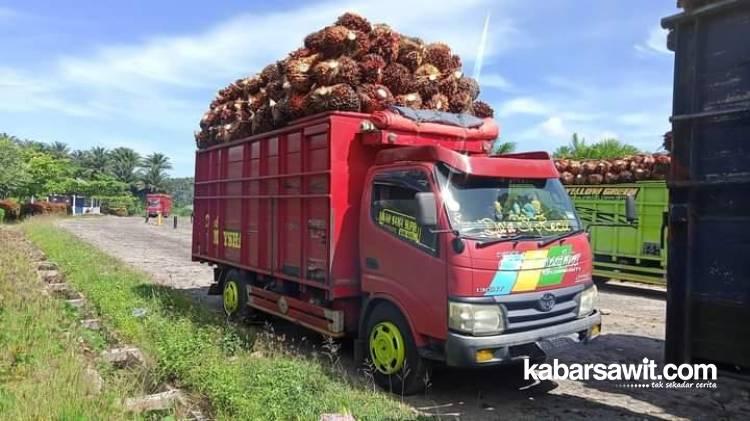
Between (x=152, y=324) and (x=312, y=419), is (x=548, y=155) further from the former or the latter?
(x=152, y=324)


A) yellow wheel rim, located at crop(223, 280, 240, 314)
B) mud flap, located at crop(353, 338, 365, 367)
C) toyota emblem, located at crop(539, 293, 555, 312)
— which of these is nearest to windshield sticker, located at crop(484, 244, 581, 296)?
toyota emblem, located at crop(539, 293, 555, 312)

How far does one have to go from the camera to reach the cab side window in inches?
214

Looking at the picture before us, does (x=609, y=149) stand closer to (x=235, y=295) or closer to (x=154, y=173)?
(x=235, y=295)

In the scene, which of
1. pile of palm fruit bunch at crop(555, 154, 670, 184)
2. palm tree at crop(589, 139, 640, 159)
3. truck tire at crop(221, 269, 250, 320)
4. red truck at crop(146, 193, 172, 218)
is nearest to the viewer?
truck tire at crop(221, 269, 250, 320)

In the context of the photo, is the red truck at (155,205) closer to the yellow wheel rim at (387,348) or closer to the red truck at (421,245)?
the red truck at (421,245)

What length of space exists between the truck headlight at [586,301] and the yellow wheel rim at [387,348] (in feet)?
5.84

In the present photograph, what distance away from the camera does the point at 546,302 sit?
5.29 meters

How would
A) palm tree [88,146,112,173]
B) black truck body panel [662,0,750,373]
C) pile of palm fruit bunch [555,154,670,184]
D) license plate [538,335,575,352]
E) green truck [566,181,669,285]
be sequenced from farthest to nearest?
palm tree [88,146,112,173] < pile of palm fruit bunch [555,154,670,184] < green truck [566,181,669,285] < license plate [538,335,575,352] < black truck body panel [662,0,750,373]

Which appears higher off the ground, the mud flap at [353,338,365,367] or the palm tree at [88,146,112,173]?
the palm tree at [88,146,112,173]

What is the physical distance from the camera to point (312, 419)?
14.6 feet

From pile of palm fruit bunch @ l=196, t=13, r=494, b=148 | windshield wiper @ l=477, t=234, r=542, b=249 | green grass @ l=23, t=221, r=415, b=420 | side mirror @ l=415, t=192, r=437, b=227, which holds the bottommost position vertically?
green grass @ l=23, t=221, r=415, b=420

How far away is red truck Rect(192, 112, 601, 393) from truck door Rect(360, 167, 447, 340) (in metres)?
0.01

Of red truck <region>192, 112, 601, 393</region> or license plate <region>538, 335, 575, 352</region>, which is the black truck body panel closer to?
license plate <region>538, 335, 575, 352</region>

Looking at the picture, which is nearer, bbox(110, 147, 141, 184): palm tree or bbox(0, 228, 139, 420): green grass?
bbox(0, 228, 139, 420): green grass
